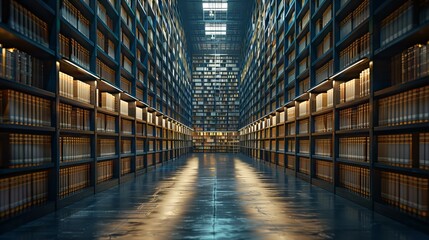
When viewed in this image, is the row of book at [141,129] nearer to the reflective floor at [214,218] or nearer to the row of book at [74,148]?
the reflective floor at [214,218]

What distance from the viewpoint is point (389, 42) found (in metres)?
7.68

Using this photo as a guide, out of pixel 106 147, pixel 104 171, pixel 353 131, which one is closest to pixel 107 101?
pixel 106 147

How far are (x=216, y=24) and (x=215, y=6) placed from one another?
4.81 m

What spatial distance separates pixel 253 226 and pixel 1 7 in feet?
19.5

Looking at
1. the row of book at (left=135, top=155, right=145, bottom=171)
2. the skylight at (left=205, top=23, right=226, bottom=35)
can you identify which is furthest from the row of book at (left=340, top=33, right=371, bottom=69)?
the skylight at (left=205, top=23, right=226, bottom=35)

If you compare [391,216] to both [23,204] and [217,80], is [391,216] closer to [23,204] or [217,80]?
[23,204]

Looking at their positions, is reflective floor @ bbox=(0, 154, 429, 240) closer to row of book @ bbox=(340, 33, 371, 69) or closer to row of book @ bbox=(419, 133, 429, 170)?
row of book @ bbox=(419, 133, 429, 170)

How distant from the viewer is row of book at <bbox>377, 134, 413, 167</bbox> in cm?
716

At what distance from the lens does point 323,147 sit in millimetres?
13031

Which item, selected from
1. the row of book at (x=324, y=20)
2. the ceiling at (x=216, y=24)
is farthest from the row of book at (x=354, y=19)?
the ceiling at (x=216, y=24)

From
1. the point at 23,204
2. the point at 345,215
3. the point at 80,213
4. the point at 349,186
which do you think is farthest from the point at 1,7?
the point at 349,186

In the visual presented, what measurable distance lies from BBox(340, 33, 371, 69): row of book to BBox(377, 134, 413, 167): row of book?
7.48 feet

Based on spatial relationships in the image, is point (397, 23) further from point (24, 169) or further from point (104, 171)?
point (104, 171)

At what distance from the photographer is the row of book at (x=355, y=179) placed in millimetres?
9242
